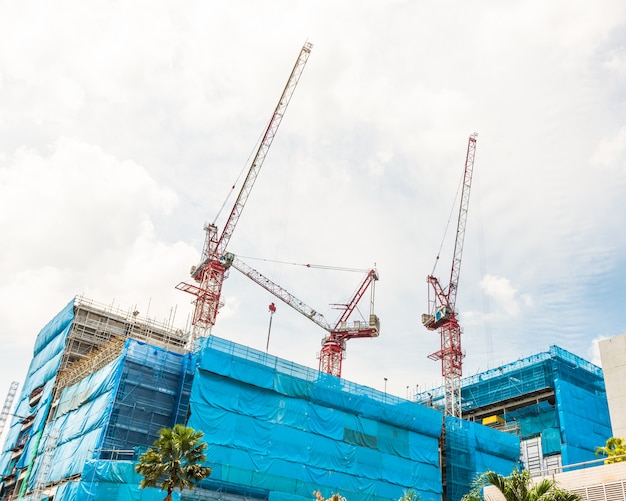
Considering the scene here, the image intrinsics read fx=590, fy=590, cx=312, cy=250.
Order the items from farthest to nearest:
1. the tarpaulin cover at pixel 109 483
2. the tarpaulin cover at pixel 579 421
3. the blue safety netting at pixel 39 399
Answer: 1. the tarpaulin cover at pixel 579 421
2. the blue safety netting at pixel 39 399
3. the tarpaulin cover at pixel 109 483

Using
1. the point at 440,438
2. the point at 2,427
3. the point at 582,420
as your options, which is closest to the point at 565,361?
the point at 582,420

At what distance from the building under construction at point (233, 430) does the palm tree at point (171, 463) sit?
45.9ft

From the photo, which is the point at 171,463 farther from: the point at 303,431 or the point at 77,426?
the point at 77,426

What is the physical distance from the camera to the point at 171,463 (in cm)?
4019

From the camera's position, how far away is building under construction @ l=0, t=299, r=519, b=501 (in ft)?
188

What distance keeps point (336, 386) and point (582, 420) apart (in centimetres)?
5699

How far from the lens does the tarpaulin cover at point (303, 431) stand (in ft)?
196

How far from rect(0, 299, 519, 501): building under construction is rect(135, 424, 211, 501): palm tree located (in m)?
14.0

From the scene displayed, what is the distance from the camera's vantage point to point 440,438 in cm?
8300

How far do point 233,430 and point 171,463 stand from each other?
67.3 ft

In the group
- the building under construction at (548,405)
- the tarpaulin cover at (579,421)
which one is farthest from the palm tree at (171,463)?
the tarpaulin cover at (579,421)

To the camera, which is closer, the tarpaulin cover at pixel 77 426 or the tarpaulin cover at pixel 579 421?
the tarpaulin cover at pixel 77 426

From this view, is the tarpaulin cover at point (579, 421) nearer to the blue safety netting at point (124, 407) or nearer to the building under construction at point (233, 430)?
the building under construction at point (233, 430)

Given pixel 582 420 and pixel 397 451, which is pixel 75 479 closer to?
pixel 397 451
